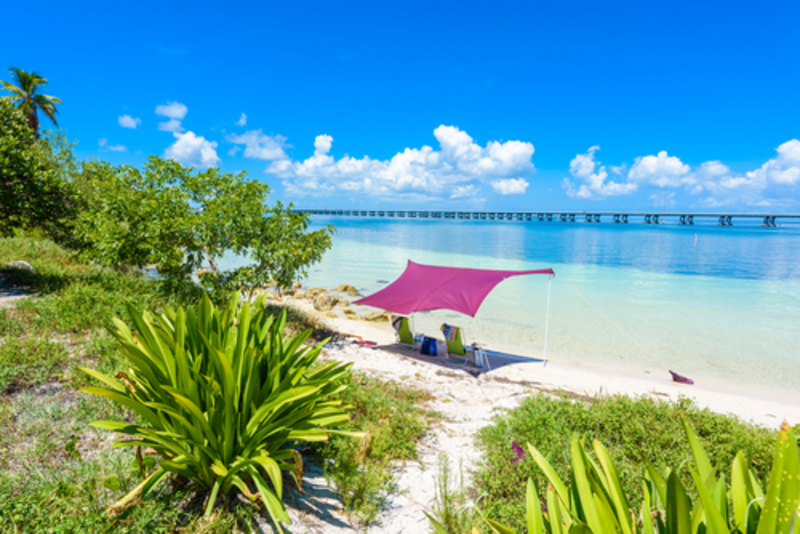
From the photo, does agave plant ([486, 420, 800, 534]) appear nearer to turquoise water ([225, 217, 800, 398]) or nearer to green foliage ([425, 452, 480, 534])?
green foliage ([425, 452, 480, 534])

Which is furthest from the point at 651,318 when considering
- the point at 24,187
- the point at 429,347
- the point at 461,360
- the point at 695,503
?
the point at 24,187

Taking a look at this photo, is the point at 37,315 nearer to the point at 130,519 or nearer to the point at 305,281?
the point at 130,519

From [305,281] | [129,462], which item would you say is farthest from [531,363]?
[305,281]

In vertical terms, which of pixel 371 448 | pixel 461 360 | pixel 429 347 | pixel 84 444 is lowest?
pixel 461 360

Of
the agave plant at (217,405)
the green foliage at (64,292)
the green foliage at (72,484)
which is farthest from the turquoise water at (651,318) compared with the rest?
the green foliage at (72,484)

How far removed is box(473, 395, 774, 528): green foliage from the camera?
142 inches

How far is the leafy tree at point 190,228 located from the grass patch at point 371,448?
442 centimetres

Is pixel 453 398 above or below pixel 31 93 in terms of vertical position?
below

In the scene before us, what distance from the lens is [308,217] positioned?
9.63 meters

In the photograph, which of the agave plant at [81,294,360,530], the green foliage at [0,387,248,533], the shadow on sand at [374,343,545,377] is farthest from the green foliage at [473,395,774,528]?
the shadow on sand at [374,343,545,377]

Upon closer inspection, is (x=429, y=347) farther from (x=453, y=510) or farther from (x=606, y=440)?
(x=453, y=510)

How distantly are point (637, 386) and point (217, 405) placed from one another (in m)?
9.21

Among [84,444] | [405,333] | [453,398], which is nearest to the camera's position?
[84,444]

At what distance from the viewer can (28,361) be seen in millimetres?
4535
